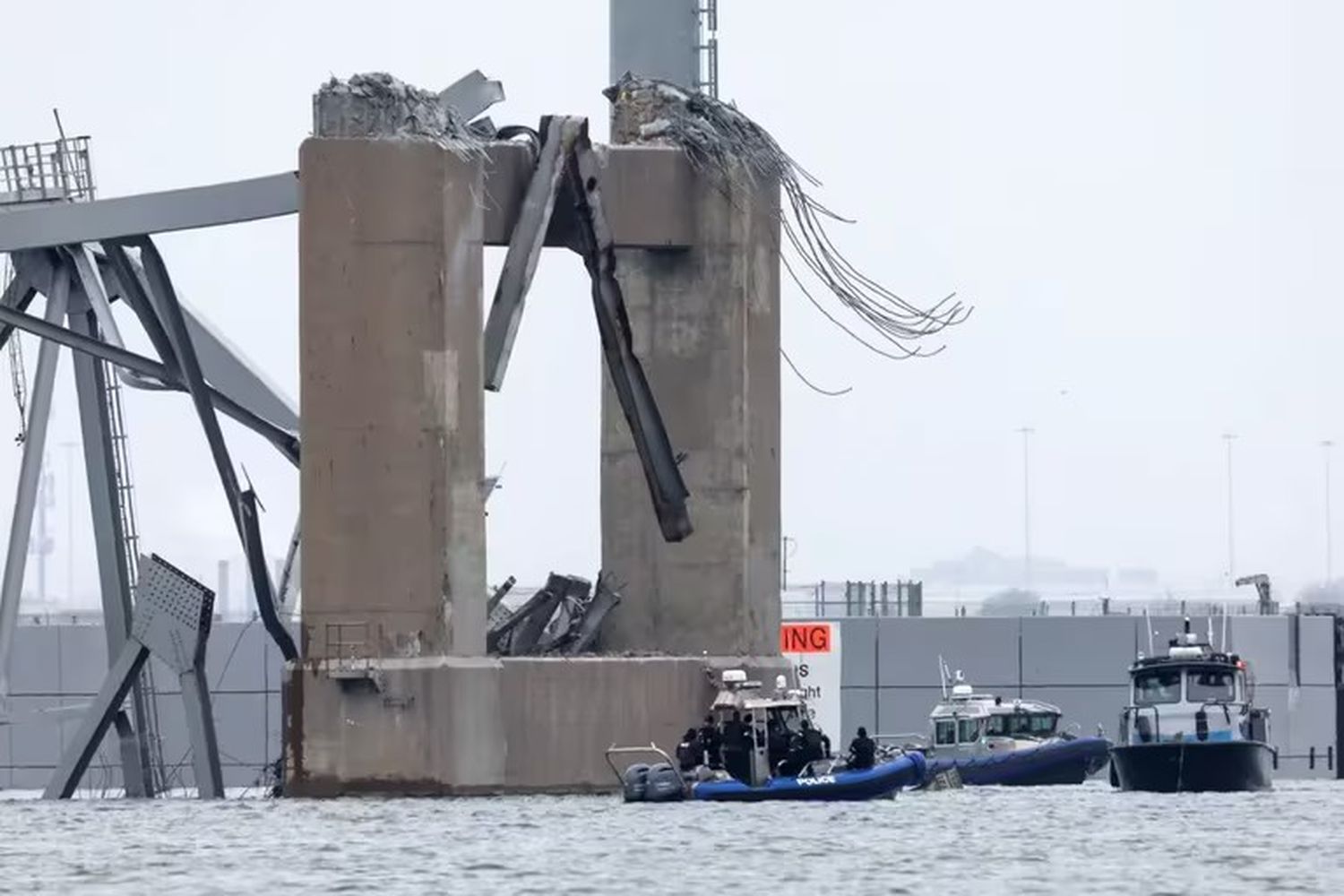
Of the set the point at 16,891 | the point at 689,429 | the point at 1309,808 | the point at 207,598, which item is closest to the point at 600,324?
the point at 689,429

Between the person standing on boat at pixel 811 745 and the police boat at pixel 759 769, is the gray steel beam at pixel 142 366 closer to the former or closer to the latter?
the police boat at pixel 759 769

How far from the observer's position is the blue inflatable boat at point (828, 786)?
292 ft

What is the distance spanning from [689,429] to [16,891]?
3136 centimetres

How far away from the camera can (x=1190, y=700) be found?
333 feet

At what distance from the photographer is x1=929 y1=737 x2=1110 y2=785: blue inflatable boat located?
367ft

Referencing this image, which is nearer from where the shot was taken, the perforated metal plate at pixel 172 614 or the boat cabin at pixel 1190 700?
the perforated metal plate at pixel 172 614

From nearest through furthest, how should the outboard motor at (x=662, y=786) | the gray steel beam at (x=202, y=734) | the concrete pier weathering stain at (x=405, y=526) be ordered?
the outboard motor at (x=662, y=786) < the concrete pier weathering stain at (x=405, y=526) < the gray steel beam at (x=202, y=734)

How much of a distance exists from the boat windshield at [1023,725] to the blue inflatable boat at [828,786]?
68.4 ft

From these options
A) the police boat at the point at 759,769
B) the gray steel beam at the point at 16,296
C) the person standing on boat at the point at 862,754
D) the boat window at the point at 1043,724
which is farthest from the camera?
the boat window at the point at 1043,724

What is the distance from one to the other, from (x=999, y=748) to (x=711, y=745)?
2229cm

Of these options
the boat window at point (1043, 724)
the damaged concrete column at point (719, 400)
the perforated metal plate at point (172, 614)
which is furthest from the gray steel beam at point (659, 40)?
the boat window at point (1043, 724)

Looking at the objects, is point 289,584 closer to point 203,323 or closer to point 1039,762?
point 203,323

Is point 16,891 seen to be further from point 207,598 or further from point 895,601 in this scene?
point 895,601

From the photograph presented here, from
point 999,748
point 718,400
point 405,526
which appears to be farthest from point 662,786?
point 999,748
